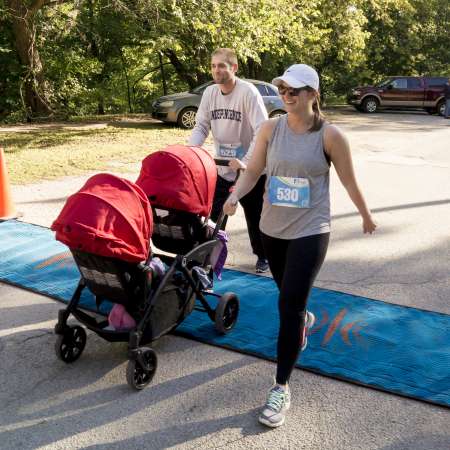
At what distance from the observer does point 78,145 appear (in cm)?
1302

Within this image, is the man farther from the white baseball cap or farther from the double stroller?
the white baseball cap

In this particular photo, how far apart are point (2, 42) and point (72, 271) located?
54.8 feet

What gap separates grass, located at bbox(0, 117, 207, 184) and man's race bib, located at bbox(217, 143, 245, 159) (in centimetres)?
541

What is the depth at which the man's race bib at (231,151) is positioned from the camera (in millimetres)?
4906

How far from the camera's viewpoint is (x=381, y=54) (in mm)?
30625

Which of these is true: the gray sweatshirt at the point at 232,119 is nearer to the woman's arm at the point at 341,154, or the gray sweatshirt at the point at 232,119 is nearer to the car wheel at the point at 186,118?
the woman's arm at the point at 341,154

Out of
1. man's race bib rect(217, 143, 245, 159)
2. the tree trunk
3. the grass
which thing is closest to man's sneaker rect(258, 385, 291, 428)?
man's race bib rect(217, 143, 245, 159)

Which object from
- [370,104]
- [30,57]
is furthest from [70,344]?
[370,104]

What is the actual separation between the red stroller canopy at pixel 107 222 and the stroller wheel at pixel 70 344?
73 centimetres

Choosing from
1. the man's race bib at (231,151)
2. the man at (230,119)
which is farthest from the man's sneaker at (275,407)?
the man's race bib at (231,151)

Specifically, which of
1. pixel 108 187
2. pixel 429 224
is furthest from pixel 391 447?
pixel 429 224

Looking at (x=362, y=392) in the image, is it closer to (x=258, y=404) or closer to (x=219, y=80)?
(x=258, y=404)

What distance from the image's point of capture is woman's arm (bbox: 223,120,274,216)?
3.30m

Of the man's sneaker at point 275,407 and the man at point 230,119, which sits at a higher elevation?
the man at point 230,119
